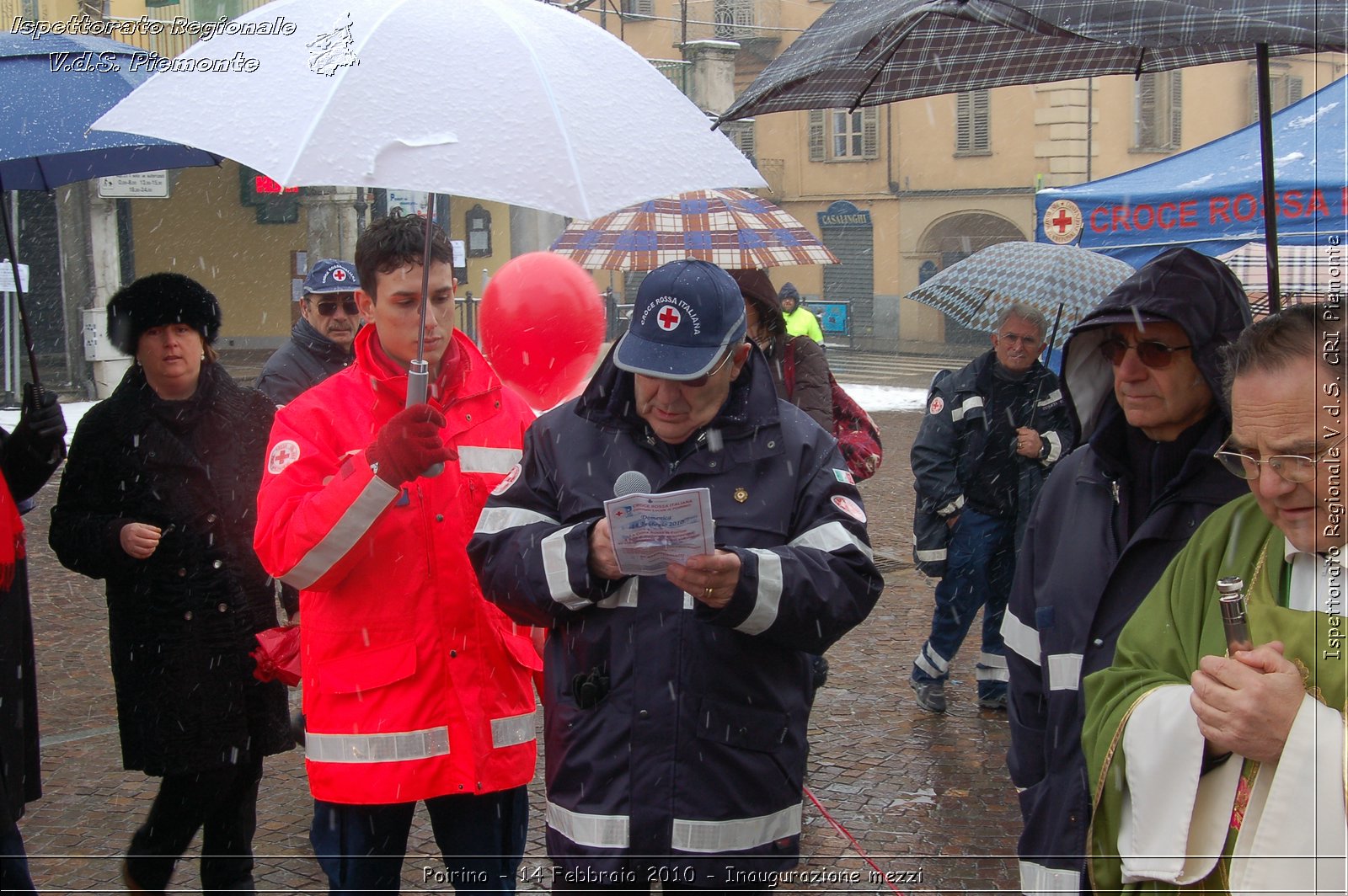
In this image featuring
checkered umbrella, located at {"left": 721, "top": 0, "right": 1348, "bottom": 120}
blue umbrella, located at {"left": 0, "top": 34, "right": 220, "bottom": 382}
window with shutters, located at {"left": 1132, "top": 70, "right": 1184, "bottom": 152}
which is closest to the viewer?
checkered umbrella, located at {"left": 721, "top": 0, "right": 1348, "bottom": 120}

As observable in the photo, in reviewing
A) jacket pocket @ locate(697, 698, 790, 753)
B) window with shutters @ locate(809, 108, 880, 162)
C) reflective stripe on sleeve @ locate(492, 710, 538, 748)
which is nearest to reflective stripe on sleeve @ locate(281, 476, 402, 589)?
reflective stripe on sleeve @ locate(492, 710, 538, 748)

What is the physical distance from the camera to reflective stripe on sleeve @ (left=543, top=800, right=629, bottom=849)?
2.71 meters

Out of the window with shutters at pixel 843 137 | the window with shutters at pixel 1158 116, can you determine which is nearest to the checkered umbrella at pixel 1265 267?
the window with shutters at pixel 1158 116

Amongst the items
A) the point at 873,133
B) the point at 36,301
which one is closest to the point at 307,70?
the point at 36,301

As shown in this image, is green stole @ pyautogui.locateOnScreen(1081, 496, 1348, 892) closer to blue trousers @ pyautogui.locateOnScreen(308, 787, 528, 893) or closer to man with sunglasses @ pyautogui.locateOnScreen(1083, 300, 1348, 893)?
man with sunglasses @ pyautogui.locateOnScreen(1083, 300, 1348, 893)

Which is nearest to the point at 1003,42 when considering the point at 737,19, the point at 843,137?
the point at 843,137

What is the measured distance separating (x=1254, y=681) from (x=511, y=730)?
1899 mm

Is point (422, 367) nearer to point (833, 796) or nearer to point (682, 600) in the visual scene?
point (682, 600)

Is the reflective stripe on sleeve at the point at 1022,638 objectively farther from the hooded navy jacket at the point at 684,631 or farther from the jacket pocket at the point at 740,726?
the jacket pocket at the point at 740,726

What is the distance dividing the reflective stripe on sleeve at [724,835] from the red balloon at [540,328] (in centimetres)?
326

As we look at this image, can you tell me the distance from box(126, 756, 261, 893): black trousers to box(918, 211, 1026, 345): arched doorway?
3236cm

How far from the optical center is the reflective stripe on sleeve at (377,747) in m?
3.17

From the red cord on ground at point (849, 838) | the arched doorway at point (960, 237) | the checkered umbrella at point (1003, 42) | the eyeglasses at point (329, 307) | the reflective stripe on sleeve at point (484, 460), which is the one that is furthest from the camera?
the arched doorway at point (960, 237)

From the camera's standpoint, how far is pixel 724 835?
2.71 metres
